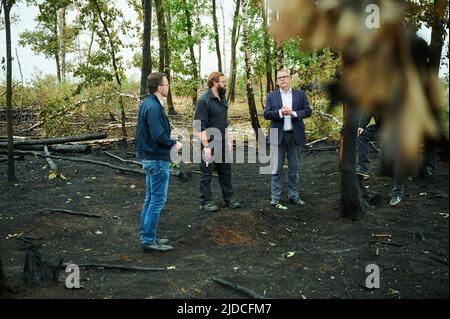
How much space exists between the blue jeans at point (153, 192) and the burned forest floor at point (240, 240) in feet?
0.98

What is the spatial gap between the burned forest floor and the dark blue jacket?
4.33 feet

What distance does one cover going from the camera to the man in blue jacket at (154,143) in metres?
5.34

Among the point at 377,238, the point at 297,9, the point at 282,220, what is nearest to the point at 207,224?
the point at 282,220

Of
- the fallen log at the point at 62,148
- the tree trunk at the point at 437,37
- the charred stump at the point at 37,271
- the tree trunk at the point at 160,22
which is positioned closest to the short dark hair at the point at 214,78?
the charred stump at the point at 37,271

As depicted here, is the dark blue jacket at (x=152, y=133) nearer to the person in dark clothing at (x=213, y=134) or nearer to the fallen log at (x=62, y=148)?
the person in dark clothing at (x=213, y=134)

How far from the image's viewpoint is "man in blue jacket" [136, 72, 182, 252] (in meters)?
5.34

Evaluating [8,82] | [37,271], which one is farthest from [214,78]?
[8,82]

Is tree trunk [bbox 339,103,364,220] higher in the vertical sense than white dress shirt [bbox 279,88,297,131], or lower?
lower

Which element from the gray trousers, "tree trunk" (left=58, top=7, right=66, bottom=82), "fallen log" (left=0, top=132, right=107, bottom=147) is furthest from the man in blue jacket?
"tree trunk" (left=58, top=7, right=66, bottom=82)

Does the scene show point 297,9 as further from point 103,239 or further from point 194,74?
point 194,74

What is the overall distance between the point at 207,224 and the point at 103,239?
4.92ft

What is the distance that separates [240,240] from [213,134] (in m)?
2.00

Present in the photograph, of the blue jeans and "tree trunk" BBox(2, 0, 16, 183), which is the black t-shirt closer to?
the blue jeans

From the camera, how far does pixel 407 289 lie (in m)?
4.41
